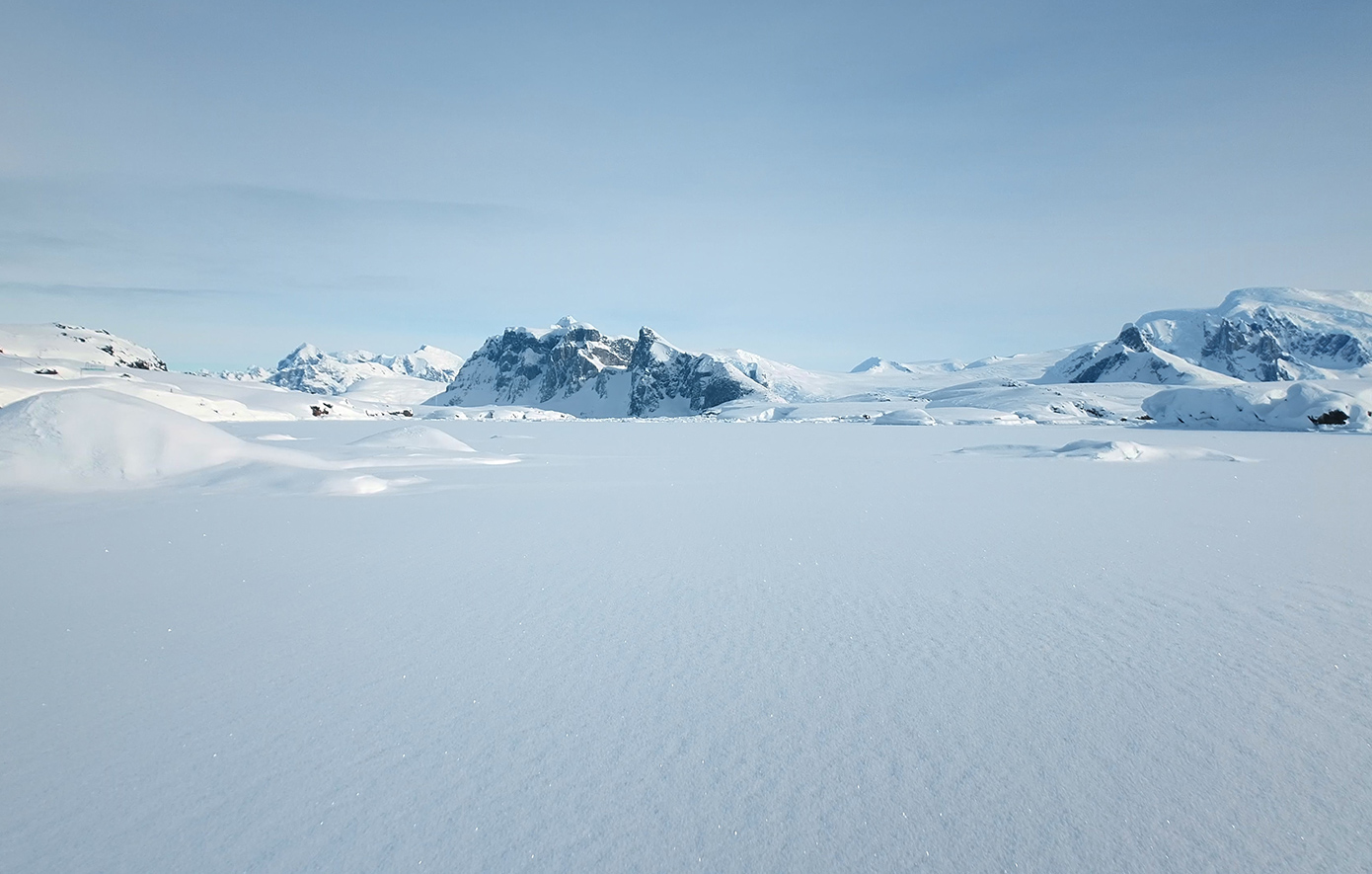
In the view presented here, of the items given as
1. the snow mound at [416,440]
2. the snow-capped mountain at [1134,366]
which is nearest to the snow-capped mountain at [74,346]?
the snow mound at [416,440]

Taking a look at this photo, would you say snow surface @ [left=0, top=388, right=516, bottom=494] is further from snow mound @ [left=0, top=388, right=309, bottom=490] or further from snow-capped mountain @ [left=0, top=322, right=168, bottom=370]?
snow-capped mountain @ [left=0, top=322, right=168, bottom=370]

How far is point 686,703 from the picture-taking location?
3637 mm

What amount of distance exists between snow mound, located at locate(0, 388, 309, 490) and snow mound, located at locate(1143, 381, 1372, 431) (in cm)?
5513

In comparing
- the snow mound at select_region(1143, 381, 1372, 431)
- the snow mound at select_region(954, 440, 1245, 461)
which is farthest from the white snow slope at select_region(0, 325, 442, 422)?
the snow mound at select_region(1143, 381, 1372, 431)

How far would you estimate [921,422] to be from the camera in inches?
2430

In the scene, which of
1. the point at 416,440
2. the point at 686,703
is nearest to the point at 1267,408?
the point at 416,440

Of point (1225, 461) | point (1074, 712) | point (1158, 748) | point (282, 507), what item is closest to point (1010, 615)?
point (1074, 712)

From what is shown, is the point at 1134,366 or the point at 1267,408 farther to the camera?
the point at 1134,366

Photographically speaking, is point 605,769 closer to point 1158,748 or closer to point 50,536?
point 1158,748

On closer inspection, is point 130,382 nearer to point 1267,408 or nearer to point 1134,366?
point 1267,408

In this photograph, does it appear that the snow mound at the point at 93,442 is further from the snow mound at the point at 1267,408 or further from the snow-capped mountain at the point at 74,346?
the snow-capped mountain at the point at 74,346

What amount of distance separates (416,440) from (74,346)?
396 ft

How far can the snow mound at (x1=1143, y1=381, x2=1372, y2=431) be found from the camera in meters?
38.5

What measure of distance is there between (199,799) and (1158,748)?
4426mm
